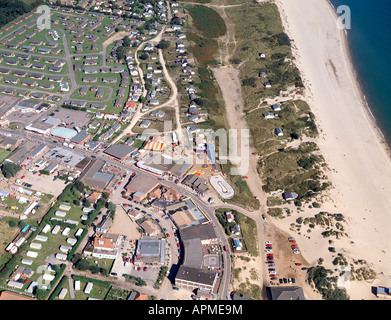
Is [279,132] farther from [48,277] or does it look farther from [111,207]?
[48,277]

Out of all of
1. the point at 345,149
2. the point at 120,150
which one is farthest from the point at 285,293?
the point at 120,150

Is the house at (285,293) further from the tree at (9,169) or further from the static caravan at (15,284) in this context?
the tree at (9,169)

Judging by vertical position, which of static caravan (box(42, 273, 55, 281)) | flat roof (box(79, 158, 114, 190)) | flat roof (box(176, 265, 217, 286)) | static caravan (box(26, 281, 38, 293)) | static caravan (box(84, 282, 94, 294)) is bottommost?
static caravan (box(84, 282, 94, 294))

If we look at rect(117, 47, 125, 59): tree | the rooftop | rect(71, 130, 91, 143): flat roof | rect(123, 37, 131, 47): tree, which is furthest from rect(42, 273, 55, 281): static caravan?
rect(123, 37, 131, 47): tree

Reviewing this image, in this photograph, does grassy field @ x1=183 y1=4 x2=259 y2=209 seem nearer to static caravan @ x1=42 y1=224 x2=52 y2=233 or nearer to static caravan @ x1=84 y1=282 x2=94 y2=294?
static caravan @ x1=84 y1=282 x2=94 y2=294

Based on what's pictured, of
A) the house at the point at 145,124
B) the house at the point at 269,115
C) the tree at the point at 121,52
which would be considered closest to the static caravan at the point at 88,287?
the house at the point at 145,124

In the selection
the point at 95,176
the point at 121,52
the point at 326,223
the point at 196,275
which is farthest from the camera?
the point at 121,52
